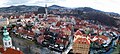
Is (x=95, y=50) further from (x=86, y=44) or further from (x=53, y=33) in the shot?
(x=53, y=33)

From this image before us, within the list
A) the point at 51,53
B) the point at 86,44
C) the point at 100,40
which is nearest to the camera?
the point at 51,53

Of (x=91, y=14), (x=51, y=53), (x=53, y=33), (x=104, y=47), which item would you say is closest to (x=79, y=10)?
(x=91, y=14)

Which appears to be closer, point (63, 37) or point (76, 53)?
point (76, 53)

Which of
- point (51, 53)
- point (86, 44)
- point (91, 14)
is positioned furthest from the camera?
point (91, 14)

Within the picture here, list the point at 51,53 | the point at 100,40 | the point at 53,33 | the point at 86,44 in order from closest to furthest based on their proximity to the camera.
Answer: the point at 51,53 < the point at 86,44 < the point at 100,40 < the point at 53,33

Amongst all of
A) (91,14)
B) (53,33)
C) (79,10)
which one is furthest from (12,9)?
(53,33)

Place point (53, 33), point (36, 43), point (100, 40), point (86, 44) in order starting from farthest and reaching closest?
point (53, 33) → point (100, 40) → point (36, 43) → point (86, 44)

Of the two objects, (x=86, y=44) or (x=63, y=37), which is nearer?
(x=86, y=44)

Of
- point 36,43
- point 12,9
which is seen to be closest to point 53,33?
point 36,43

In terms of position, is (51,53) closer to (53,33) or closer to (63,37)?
(63,37)
